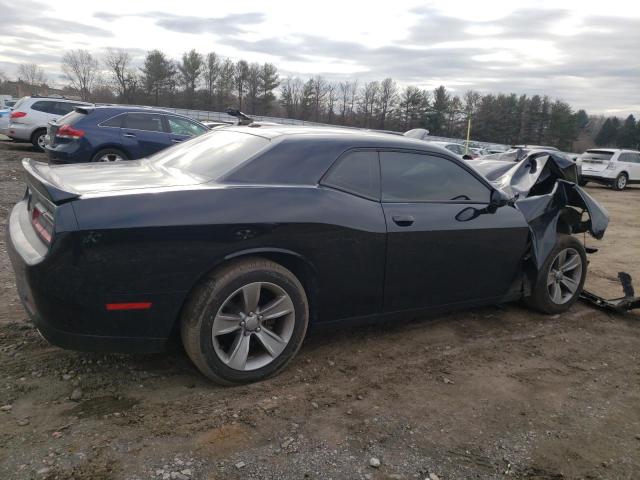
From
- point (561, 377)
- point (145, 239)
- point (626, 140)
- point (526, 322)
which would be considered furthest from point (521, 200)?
point (626, 140)

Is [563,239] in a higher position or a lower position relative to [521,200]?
lower

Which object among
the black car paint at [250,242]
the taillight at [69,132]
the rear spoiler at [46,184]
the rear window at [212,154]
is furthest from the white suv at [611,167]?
the rear spoiler at [46,184]

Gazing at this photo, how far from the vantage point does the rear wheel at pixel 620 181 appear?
786 inches

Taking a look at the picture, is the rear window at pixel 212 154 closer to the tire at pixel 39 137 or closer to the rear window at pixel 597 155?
the tire at pixel 39 137

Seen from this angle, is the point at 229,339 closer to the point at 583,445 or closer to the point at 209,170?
the point at 209,170

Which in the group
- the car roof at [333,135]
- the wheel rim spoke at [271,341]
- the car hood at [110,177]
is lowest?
the wheel rim spoke at [271,341]

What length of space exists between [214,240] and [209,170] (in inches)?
26.8

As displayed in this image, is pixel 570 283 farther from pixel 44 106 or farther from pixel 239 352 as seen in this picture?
pixel 44 106

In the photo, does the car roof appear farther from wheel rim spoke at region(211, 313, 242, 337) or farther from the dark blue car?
the dark blue car

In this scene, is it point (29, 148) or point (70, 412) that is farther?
point (29, 148)

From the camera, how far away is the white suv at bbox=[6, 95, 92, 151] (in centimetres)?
1423

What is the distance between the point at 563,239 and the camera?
4.60 m

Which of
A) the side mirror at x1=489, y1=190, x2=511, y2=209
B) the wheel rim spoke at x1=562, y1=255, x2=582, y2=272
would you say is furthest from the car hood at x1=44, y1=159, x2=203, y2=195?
the wheel rim spoke at x1=562, y1=255, x2=582, y2=272

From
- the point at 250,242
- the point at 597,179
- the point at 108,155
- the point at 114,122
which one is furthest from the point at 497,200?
the point at 597,179
